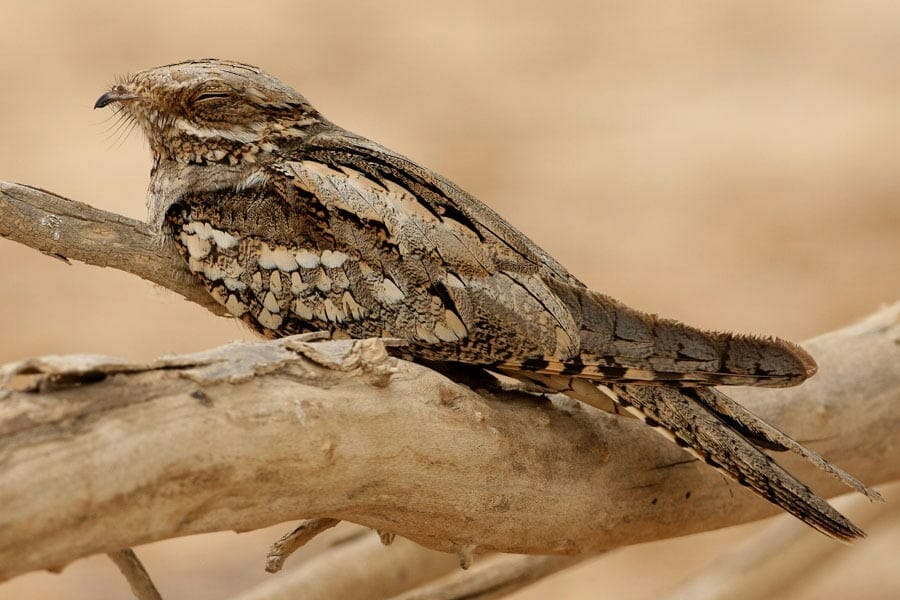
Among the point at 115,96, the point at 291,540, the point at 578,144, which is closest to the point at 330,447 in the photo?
the point at 291,540

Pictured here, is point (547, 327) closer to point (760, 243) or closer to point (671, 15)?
point (760, 243)

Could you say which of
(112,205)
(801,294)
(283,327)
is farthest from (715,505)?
(112,205)

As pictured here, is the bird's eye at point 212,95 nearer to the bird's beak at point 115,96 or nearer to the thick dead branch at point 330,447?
the bird's beak at point 115,96

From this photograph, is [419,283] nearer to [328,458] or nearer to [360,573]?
[328,458]

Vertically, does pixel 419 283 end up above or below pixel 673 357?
above

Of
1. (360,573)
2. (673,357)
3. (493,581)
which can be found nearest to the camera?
(673,357)

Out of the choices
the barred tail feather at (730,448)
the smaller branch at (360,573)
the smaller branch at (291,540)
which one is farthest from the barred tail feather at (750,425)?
the smaller branch at (360,573)

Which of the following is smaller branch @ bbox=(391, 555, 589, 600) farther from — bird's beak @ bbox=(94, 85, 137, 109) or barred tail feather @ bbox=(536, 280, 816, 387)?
bird's beak @ bbox=(94, 85, 137, 109)
